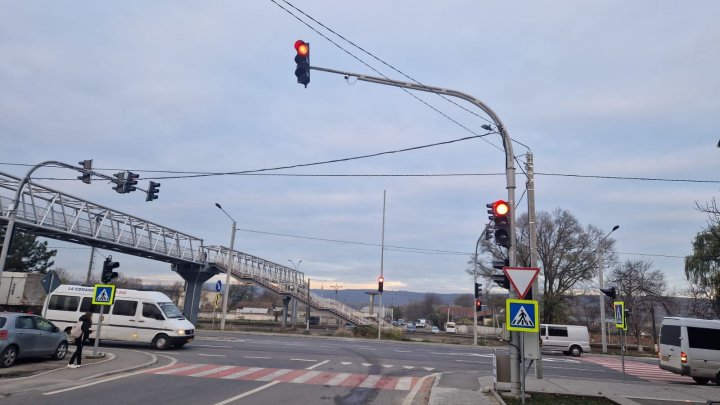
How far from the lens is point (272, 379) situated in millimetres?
13031

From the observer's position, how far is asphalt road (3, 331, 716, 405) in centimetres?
996

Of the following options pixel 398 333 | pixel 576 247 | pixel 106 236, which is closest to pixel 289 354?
pixel 398 333

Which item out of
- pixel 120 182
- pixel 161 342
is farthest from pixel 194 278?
pixel 120 182

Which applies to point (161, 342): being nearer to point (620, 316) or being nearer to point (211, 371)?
point (211, 371)

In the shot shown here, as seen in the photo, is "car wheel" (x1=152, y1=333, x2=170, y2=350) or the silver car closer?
the silver car

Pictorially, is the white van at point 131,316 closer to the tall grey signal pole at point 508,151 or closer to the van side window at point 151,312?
the van side window at point 151,312

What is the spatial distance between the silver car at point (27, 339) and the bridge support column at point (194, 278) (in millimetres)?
31280

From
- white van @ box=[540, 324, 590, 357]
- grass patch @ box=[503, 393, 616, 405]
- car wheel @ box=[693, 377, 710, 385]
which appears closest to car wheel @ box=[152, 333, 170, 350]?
grass patch @ box=[503, 393, 616, 405]

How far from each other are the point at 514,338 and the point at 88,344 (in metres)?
18.9

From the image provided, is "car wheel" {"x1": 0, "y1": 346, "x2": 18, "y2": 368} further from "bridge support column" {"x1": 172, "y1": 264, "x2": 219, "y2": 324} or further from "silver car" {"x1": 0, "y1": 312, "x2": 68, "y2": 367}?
"bridge support column" {"x1": 172, "y1": 264, "x2": 219, "y2": 324}

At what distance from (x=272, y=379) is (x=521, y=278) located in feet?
24.5

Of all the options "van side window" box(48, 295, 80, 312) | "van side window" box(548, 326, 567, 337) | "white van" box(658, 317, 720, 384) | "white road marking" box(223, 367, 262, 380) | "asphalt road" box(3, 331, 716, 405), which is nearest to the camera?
"asphalt road" box(3, 331, 716, 405)

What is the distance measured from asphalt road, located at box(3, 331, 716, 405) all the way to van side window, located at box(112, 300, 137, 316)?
1587 millimetres

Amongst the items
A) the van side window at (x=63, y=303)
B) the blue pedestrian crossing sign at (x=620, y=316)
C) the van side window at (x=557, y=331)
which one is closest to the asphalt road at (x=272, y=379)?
the blue pedestrian crossing sign at (x=620, y=316)
